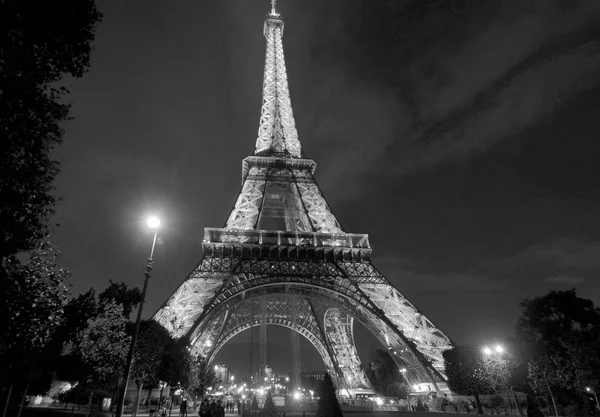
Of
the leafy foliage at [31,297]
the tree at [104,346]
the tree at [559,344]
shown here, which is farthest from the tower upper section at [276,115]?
the leafy foliage at [31,297]

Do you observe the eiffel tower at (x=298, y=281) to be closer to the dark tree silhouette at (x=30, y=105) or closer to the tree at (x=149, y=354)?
the tree at (x=149, y=354)

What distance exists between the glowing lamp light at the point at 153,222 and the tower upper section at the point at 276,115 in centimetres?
3284

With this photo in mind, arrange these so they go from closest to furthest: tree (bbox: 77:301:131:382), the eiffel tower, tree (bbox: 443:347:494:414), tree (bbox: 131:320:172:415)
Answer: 1. tree (bbox: 77:301:131:382)
2. tree (bbox: 131:320:172:415)
3. tree (bbox: 443:347:494:414)
4. the eiffel tower

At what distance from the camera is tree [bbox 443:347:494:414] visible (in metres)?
25.0

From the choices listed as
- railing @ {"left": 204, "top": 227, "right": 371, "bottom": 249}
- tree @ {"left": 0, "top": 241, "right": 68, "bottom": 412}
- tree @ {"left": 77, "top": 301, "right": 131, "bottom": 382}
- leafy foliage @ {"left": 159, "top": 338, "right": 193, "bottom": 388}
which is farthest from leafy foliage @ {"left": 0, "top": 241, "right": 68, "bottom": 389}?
railing @ {"left": 204, "top": 227, "right": 371, "bottom": 249}

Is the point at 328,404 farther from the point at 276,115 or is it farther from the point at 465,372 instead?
the point at 276,115

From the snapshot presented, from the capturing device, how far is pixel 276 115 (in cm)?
5228

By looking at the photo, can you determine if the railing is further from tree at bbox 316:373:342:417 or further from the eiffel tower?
tree at bbox 316:373:342:417

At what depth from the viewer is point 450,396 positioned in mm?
25734

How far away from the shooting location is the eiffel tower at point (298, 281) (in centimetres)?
2762

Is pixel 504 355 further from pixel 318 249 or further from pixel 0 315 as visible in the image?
pixel 0 315

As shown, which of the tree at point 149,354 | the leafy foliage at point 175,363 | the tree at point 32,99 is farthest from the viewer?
the leafy foliage at point 175,363

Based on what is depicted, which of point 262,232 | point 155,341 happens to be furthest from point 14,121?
point 262,232

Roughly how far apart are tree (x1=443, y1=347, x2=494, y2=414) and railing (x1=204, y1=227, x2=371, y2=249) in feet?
40.5
